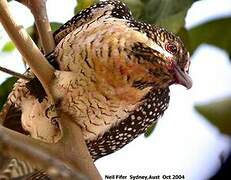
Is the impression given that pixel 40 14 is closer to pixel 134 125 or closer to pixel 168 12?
pixel 168 12

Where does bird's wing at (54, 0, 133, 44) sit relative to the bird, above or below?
above

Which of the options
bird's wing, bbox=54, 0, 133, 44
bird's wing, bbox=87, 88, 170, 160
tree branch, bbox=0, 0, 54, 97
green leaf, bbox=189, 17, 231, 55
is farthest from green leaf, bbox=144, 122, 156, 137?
green leaf, bbox=189, 17, 231, 55

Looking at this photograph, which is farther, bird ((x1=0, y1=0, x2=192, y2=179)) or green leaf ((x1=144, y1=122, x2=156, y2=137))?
green leaf ((x1=144, y1=122, x2=156, y2=137))

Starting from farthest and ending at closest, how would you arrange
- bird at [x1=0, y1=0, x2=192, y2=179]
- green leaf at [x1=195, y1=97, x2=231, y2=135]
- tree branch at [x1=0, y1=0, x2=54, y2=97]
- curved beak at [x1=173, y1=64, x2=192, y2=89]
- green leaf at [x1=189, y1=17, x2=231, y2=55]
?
bird at [x1=0, y1=0, x2=192, y2=179], curved beak at [x1=173, y1=64, x2=192, y2=89], tree branch at [x1=0, y1=0, x2=54, y2=97], green leaf at [x1=189, y1=17, x2=231, y2=55], green leaf at [x1=195, y1=97, x2=231, y2=135]

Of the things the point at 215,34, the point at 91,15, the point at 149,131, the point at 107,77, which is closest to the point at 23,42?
the point at 107,77

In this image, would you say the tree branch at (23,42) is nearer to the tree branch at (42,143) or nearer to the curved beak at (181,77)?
the tree branch at (42,143)

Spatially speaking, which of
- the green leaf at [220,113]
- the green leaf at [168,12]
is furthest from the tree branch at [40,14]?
the green leaf at [220,113]

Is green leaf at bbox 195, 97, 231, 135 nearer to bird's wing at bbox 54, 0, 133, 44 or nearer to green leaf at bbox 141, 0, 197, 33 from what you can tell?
green leaf at bbox 141, 0, 197, 33

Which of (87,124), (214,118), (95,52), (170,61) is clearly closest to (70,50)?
(95,52)

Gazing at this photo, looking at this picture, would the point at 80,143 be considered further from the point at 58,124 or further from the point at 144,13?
the point at 144,13
